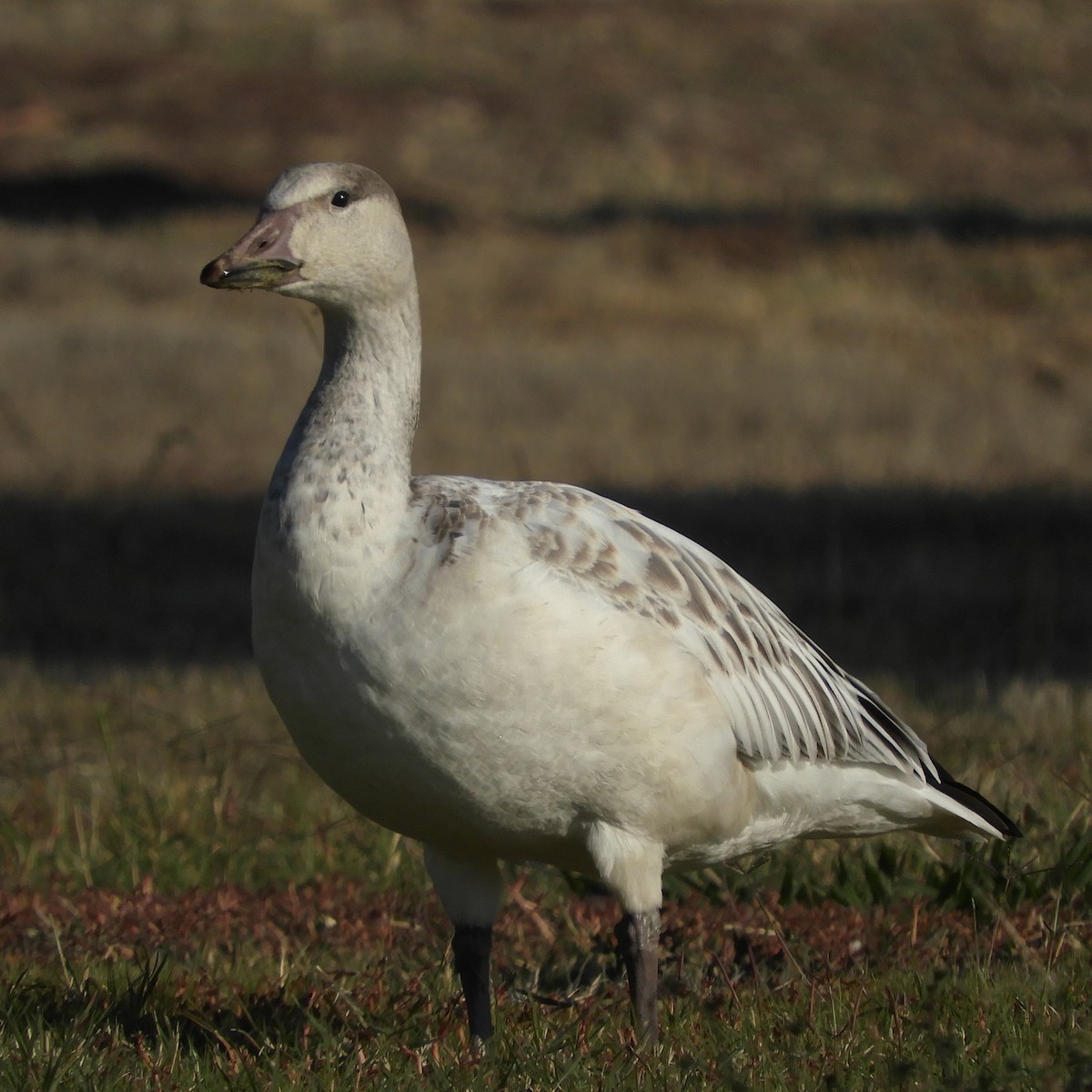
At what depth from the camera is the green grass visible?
11.5 ft

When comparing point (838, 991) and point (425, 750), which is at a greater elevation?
point (425, 750)

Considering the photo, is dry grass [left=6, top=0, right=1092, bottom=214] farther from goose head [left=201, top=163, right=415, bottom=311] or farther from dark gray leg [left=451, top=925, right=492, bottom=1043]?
dark gray leg [left=451, top=925, right=492, bottom=1043]

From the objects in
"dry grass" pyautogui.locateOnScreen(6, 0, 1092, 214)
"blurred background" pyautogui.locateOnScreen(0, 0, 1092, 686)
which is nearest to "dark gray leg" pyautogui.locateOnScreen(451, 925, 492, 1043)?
"blurred background" pyautogui.locateOnScreen(0, 0, 1092, 686)

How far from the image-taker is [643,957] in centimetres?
387

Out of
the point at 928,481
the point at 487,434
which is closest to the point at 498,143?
the point at 487,434

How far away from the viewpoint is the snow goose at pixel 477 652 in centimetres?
350

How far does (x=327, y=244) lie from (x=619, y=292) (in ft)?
45.3

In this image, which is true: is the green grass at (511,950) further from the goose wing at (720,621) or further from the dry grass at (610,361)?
the dry grass at (610,361)

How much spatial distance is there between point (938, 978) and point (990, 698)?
331cm

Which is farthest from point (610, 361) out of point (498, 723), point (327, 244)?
point (498, 723)

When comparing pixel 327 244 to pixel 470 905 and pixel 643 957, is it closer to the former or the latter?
pixel 470 905

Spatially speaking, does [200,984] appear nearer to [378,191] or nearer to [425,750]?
[425,750]

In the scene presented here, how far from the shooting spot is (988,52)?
27234 mm

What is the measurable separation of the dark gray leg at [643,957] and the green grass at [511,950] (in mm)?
77
